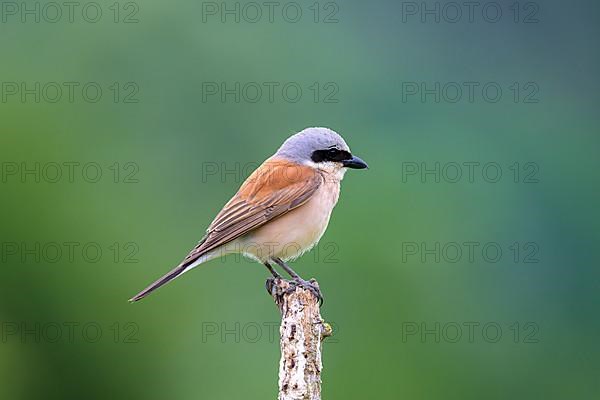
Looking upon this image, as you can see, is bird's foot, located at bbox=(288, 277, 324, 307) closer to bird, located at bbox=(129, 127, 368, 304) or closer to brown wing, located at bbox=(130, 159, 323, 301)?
bird, located at bbox=(129, 127, 368, 304)

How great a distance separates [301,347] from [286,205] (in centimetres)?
148

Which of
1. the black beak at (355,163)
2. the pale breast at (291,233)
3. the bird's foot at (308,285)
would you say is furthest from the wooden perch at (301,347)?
the black beak at (355,163)

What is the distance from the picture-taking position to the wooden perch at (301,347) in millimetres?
3432

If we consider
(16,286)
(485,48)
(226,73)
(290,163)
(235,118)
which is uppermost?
(485,48)

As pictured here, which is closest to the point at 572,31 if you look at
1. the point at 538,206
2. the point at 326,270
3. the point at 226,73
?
the point at 538,206

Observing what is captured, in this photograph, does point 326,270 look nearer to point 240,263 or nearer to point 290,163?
point 240,263

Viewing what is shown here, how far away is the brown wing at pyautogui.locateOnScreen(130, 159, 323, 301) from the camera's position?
4.76 meters

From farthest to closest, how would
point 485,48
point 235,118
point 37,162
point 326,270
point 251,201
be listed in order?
1. point 485,48
2. point 235,118
3. point 37,162
4. point 326,270
5. point 251,201

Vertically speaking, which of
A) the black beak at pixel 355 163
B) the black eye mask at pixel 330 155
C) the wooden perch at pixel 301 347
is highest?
the black eye mask at pixel 330 155

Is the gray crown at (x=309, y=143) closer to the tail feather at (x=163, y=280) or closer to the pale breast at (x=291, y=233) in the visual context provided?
the pale breast at (x=291, y=233)

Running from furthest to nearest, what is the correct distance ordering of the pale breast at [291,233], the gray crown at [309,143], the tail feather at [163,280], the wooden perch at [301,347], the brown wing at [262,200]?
the gray crown at [309,143] → the pale breast at [291,233] → the brown wing at [262,200] → the tail feather at [163,280] → the wooden perch at [301,347]

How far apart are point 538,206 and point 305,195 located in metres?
2.57

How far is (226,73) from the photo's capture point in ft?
24.6

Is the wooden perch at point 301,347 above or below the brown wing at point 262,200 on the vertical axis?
below
